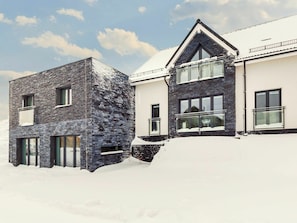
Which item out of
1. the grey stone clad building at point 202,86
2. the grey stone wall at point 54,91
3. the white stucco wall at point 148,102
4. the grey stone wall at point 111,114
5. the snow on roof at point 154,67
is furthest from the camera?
the snow on roof at point 154,67

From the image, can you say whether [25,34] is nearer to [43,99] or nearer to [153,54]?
[43,99]

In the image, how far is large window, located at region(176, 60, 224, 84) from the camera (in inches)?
620

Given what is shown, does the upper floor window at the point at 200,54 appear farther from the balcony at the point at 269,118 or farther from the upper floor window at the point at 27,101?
the upper floor window at the point at 27,101

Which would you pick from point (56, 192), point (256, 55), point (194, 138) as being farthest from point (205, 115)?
point (56, 192)

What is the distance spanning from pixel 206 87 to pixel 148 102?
14.4 ft

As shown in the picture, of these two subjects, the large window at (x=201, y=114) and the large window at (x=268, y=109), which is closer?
the large window at (x=268, y=109)

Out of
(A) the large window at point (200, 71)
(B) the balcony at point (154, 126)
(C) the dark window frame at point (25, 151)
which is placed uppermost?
(A) the large window at point (200, 71)

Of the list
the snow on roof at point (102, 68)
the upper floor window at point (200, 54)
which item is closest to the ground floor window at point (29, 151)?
the snow on roof at point (102, 68)

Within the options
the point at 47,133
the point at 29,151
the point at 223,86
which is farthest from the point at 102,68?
the point at 29,151

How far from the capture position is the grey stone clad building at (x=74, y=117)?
619 inches

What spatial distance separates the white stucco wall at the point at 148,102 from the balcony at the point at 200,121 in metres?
1.26

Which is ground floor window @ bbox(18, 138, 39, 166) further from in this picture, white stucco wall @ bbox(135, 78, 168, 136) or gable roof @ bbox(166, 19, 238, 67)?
gable roof @ bbox(166, 19, 238, 67)

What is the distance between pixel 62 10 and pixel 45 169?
30.3ft

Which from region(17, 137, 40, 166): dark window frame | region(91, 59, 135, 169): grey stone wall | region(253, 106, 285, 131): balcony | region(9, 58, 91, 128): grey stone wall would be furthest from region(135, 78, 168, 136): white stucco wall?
region(17, 137, 40, 166): dark window frame
